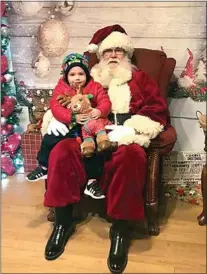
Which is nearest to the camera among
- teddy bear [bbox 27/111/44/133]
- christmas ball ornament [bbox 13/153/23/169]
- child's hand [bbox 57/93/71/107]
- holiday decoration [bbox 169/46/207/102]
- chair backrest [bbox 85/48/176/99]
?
child's hand [bbox 57/93/71/107]

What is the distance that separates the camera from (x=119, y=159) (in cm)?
196

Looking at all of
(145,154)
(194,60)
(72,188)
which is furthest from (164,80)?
(72,188)

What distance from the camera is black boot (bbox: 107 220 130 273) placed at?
1947 mm

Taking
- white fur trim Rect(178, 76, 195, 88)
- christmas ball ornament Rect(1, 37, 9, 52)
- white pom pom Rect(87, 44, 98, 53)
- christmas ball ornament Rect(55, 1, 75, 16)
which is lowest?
white fur trim Rect(178, 76, 195, 88)

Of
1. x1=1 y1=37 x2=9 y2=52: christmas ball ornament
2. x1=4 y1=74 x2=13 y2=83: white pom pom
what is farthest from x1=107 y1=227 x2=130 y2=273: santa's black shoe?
Result: x1=1 y1=37 x2=9 y2=52: christmas ball ornament

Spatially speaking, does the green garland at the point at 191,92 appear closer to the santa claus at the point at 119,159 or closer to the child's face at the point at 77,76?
the santa claus at the point at 119,159

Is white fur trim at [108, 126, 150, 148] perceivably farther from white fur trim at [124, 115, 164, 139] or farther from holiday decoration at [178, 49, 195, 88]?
holiday decoration at [178, 49, 195, 88]

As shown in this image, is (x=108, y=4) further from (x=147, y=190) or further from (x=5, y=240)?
(x=5, y=240)

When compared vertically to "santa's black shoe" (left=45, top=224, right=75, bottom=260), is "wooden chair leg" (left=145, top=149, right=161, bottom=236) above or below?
above

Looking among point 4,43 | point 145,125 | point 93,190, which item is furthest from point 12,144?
point 145,125

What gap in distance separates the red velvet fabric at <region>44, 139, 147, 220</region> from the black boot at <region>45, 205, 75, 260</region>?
14cm

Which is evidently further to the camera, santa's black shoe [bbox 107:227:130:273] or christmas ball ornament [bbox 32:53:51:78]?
christmas ball ornament [bbox 32:53:51:78]

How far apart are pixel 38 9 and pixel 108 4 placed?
52 centimetres

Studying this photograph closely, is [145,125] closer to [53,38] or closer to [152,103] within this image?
[152,103]
